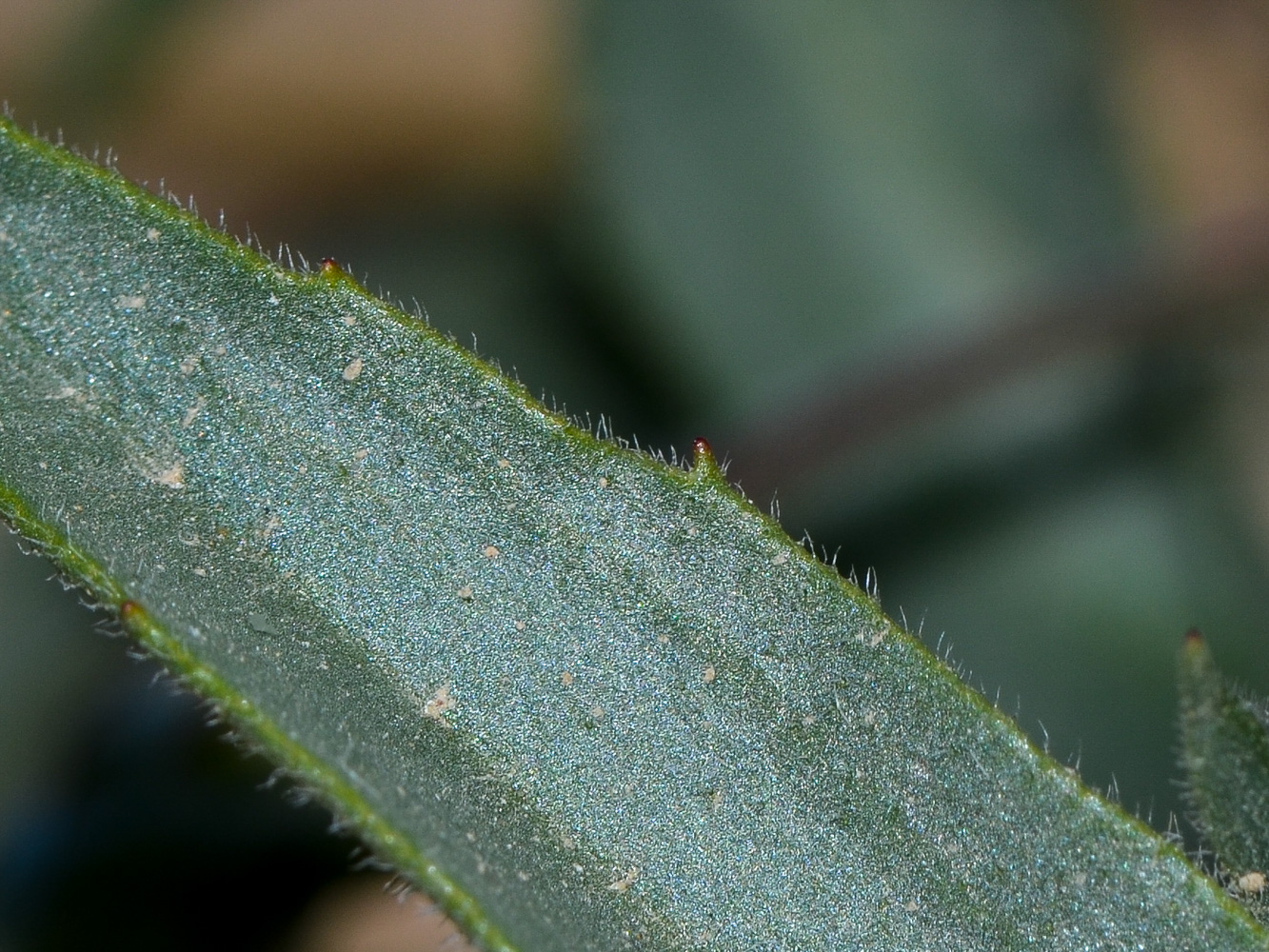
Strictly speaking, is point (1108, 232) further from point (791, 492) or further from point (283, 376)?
point (283, 376)

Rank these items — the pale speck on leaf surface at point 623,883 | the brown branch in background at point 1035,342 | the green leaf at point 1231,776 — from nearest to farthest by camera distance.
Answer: the pale speck on leaf surface at point 623,883 → the green leaf at point 1231,776 → the brown branch in background at point 1035,342

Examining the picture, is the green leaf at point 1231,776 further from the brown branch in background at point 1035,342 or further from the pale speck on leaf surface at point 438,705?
the brown branch in background at point 1035,342

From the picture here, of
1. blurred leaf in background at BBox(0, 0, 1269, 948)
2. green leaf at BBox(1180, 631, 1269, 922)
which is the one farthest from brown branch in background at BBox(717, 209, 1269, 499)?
green leaf at BBox(1180, 631, 1269, 922)

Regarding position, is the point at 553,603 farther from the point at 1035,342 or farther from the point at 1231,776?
the point at 1035,342

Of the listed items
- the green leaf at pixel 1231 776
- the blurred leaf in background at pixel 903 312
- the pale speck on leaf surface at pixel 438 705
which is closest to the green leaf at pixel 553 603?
the pale speck on leaf surface at pixel 438 705

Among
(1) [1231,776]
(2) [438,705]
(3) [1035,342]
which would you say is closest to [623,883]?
(2) [438,705]

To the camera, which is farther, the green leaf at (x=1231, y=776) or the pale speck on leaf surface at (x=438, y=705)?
the green leaf at (x=1231, y=776)

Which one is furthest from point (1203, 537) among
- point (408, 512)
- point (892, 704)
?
point (408, 512)

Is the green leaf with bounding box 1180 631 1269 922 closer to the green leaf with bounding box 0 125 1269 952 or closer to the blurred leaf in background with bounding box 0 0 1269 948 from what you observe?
the green leaf with bounding box 0 125 1269 952
